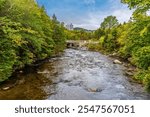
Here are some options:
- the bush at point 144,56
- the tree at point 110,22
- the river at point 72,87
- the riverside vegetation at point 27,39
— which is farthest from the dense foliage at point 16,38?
the tree at point 110,22

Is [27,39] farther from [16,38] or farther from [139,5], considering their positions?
[139,5]

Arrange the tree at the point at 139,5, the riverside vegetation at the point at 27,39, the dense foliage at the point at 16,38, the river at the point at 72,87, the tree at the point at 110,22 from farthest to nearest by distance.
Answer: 1. the tree at the point at 110,22
2. the dense foliage at the point at 16,38
3. the river at the point at 72,87
4. the riverside vegetation at the point at 27,39
5. the tree at the point at 139,5

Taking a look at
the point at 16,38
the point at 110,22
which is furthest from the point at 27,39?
the point at 110,22

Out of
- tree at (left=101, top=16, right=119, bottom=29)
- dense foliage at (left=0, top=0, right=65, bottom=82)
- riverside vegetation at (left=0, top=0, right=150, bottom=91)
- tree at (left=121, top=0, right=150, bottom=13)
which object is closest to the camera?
tree at (left=121, top=0, right=150, bottom=13)

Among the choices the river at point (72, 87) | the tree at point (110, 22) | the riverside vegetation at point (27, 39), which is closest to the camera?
the riverside vegetation at point (27, 39)

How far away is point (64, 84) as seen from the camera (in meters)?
27.9

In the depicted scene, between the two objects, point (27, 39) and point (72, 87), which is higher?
point (27, 39)

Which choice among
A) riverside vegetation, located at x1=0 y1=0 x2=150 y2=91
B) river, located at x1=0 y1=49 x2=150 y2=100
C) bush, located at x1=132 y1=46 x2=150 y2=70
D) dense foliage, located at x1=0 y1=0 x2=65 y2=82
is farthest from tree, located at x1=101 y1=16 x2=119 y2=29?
bush, located at x1=132 y1=46 x2=150 y2=70

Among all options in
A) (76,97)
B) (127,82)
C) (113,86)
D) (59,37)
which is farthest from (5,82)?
(59,37)

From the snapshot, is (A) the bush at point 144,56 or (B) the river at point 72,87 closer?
(A) the bush at point 144,56

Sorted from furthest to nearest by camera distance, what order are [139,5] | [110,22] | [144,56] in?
[110,22], [144,56], [139,5]

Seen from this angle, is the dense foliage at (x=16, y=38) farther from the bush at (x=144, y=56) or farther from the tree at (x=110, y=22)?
the tree at (x=110, y=22)

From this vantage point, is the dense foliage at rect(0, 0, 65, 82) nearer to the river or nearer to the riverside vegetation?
the riverside vegetation

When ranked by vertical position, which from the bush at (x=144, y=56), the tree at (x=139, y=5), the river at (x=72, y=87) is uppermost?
the tree at (x=139, y=5)
